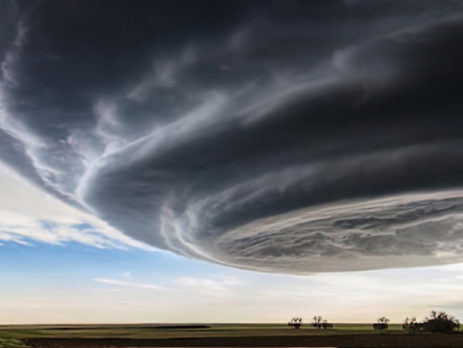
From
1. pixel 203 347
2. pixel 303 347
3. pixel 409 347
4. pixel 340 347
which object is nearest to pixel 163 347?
pixel 203 347

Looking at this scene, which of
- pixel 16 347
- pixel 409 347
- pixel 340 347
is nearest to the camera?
pixel 16 347

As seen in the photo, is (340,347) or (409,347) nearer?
(409,347)

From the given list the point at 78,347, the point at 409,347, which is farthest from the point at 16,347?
the point at 409,347

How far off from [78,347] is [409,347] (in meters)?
84.8

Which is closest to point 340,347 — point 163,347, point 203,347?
point 203,347

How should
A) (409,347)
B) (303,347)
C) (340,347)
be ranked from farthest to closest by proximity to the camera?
(303,347) < (340,347) < (409,347)

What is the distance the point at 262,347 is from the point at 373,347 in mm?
32011

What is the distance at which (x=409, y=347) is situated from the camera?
341 feet

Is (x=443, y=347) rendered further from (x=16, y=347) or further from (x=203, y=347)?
(x=16, y=347)

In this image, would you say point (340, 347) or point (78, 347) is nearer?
point (340, 347)

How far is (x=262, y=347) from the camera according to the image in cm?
12762

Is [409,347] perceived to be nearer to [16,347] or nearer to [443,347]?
[443,347]

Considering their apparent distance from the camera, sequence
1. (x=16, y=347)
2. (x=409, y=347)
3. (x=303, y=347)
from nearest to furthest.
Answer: (x=16, y=347) → (x=409, y=347) → (x=303, y=347)

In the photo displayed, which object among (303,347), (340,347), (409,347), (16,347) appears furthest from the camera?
(303,347)
